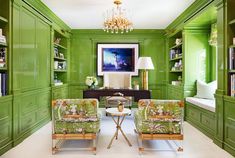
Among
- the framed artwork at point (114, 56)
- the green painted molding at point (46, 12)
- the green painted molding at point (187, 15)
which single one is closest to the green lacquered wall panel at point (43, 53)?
the green painted molding at point (46, 12)

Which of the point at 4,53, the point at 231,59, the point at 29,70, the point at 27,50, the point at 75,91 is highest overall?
the point at 27,50

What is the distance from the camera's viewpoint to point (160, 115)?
10.1 feet

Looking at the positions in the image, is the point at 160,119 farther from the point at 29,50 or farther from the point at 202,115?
the point at 29,50

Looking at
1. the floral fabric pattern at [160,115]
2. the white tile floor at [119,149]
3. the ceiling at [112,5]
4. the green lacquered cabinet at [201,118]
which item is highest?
the ceiling at [112,5]

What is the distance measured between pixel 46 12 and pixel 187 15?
3.30 metres

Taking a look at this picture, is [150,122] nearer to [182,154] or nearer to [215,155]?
[182,154]

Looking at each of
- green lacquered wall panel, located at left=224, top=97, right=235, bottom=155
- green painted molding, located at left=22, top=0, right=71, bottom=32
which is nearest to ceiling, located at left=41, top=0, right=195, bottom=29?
green painted molding, located at left=22, top=0, right=71, bottom=32

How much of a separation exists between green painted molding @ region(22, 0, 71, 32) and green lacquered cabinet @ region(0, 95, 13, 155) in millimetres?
1855

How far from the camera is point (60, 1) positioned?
4.34 m

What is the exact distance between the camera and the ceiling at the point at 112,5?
14.4 ft

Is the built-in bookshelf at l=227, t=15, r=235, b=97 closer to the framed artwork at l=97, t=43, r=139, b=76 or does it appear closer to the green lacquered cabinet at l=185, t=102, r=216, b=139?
the green lacquered cabinet at l=185, t=102, r=216, b=139

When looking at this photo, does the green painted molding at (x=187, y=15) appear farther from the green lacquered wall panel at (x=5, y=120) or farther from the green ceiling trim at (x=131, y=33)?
the green lacquered wall panel at (x=5, y=120)

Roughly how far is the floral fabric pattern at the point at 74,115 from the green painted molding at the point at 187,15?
2821 millimetres

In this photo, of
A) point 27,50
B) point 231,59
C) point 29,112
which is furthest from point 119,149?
point 27,50
